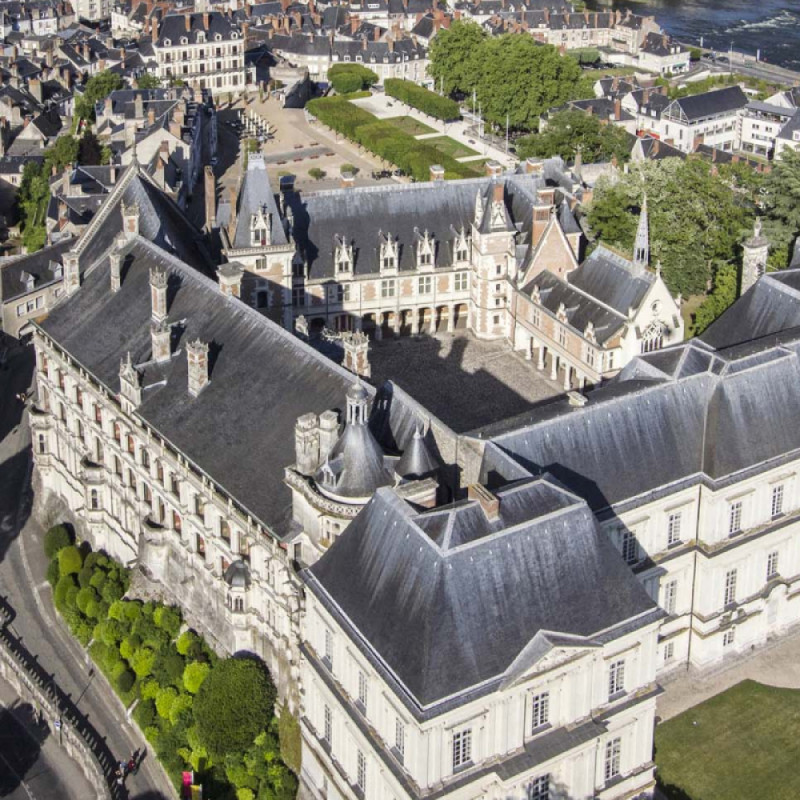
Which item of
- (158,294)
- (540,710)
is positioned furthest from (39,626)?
(540,710)

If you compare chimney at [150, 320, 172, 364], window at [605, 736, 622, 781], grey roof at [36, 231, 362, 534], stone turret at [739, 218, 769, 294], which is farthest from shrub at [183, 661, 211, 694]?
stone turret at [739, 218, 769, 294]

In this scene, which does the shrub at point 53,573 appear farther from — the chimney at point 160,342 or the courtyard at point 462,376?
the courtyard at point 462,376

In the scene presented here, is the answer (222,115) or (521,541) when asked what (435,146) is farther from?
(521,541)

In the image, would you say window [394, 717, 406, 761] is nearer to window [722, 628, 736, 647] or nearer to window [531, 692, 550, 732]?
window [531, 692, 550, 732]

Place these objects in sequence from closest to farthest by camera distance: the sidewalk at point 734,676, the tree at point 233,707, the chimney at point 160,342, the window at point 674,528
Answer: the tree at point 233,707 → the window at point 674,528 → the sidewalk at point 734,676 → the chimney at point 160,342

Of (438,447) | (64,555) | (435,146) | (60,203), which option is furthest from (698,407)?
(435,146)

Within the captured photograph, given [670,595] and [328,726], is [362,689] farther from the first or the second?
[670,595]

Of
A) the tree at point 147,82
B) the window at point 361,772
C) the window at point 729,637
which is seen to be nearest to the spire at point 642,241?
the window at point 729,637
